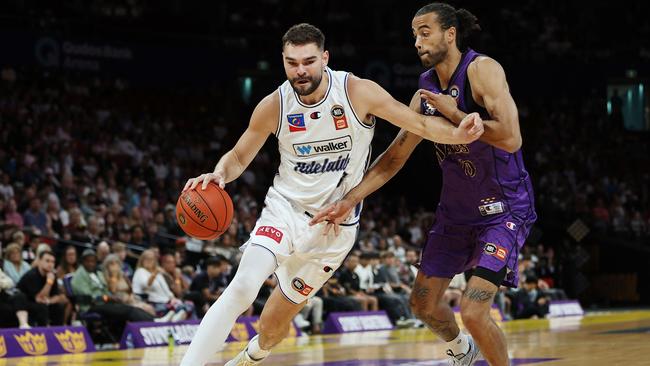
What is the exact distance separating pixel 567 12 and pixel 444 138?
84.3 feet

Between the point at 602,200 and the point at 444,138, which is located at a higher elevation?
the point at 444,138

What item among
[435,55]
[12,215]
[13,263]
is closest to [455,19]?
[435,55]

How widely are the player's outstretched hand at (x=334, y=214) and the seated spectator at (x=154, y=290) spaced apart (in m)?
7.17

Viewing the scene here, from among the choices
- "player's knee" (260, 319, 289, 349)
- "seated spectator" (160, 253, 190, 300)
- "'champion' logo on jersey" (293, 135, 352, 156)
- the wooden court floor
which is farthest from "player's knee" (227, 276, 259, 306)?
"seated spectator" (160, 253, 190, 300)

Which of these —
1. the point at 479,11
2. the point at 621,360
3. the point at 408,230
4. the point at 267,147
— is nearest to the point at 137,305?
the point at 621,360

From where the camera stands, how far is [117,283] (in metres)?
12.4

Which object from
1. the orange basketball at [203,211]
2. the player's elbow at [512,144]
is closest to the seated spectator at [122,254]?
the orange basketball at [203,211]

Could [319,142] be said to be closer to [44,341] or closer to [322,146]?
[322,146]

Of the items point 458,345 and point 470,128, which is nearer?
point 470,128

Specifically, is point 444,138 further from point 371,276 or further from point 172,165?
point 172,165

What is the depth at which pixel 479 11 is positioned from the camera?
28.9 metres

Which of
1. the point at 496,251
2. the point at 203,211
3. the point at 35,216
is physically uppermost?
the point at 203,211

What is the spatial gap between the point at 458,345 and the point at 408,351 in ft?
12.3

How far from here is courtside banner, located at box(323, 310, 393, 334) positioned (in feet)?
47.6
